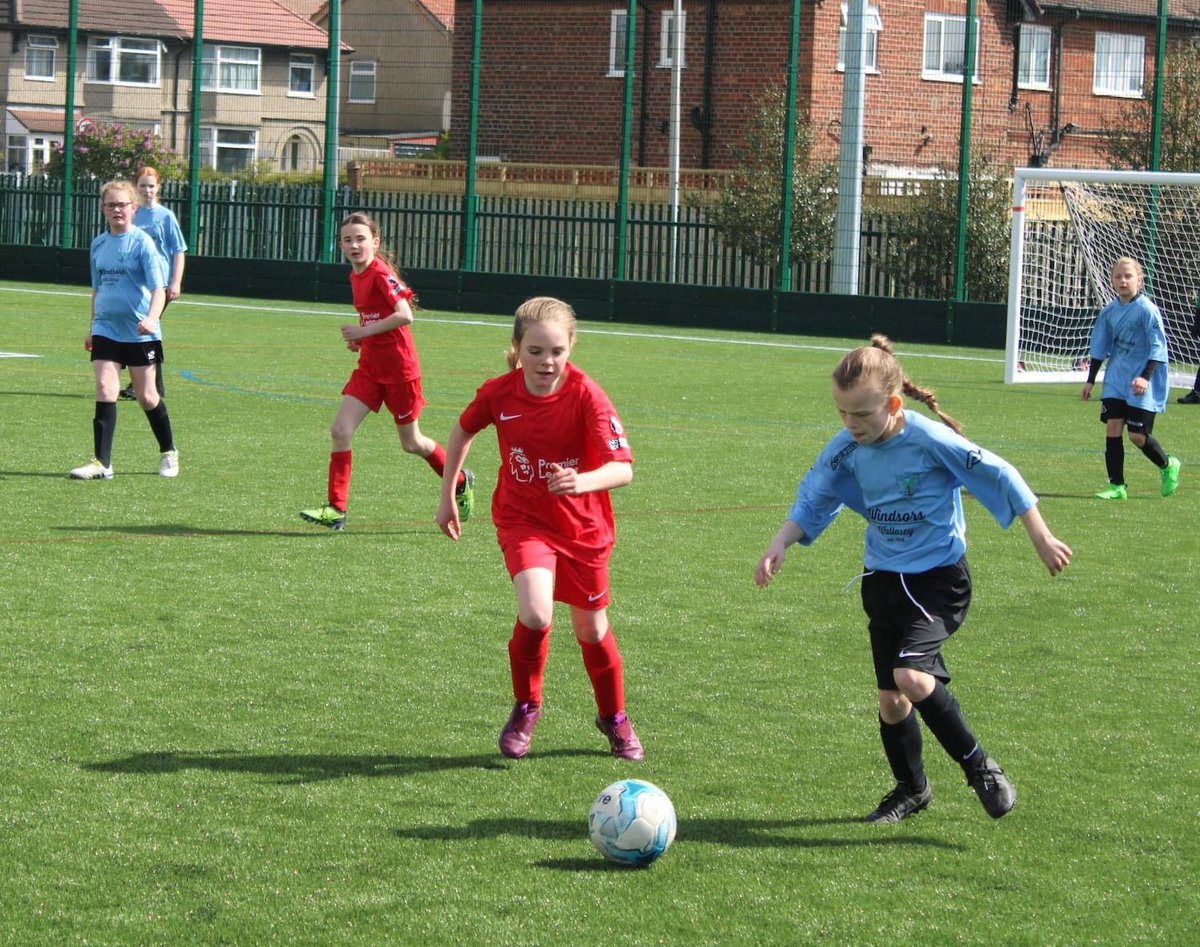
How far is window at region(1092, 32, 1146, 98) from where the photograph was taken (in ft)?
92.3

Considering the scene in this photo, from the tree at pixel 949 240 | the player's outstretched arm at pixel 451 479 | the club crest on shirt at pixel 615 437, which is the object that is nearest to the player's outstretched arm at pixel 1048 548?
the club crest on shirt at pixel 615 437

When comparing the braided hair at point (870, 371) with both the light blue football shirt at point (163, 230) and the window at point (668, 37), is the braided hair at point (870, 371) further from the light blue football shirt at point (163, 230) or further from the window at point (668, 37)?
the window at point (668, 37)

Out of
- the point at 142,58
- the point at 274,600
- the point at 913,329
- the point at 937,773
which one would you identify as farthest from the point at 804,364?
the point at 142,58

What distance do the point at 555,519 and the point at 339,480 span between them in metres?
4.17

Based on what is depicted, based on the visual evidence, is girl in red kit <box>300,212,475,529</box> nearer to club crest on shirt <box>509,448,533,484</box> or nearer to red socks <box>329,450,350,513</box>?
red socks <box>329,450,350,513</box>

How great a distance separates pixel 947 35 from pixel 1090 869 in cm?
3152

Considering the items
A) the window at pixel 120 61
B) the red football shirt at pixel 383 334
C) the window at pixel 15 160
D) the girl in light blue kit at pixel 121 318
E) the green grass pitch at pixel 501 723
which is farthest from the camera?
the window at pixel 120 61

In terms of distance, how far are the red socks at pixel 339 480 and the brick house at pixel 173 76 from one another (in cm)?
2428

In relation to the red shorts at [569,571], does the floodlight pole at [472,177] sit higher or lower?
higher

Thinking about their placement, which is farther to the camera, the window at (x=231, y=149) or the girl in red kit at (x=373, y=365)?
the window at (x=231, y=149)

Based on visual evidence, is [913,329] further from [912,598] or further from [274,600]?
[912,598]

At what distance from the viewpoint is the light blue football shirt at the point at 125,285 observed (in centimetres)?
1109

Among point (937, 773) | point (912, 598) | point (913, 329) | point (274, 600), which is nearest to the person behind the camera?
point (912, 598)

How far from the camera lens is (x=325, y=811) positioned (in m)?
5.16
